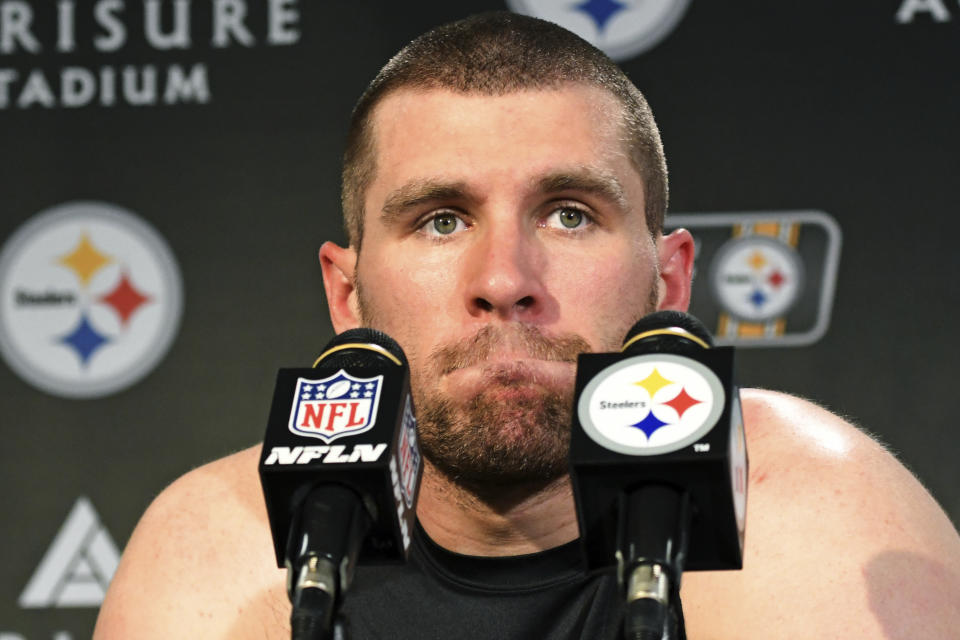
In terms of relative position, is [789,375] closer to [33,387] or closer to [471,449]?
[471,449]

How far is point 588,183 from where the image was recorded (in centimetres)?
129

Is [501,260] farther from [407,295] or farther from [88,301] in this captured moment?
[88,301]

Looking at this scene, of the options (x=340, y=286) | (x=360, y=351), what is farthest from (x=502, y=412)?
(x=340, y=286)

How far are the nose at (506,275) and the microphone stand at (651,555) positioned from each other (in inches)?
16.1

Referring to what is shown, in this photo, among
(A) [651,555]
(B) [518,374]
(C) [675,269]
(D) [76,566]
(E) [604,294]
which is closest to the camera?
(A) [651,555]

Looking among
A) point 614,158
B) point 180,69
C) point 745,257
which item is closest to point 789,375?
point 745,257

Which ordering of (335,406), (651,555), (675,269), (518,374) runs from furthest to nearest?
(675,269), (518,374), (335,406), (651,555)

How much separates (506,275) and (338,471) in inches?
16.1

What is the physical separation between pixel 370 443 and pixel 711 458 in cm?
21

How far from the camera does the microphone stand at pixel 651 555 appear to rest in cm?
69

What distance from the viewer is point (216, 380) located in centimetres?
221

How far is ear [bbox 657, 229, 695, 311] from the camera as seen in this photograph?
1.46 m

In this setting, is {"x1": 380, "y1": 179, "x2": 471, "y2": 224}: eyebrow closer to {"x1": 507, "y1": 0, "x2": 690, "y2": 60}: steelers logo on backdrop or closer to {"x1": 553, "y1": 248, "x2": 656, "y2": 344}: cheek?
{"x1": 553, "y1": 248, "x2": 656, "y2": 344}: cheek

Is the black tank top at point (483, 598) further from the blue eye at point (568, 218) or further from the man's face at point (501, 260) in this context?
the blue eye at point (568, 218)
